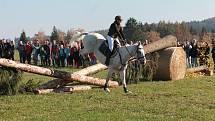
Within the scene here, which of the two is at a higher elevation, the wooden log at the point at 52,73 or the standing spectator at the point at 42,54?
the standing spectator at the point at 42,54

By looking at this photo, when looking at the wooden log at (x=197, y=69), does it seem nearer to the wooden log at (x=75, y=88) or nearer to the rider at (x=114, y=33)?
the rider at (x=114, y=33)

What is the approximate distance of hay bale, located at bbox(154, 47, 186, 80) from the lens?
21.3m

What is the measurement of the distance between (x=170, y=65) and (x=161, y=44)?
1.01 meters

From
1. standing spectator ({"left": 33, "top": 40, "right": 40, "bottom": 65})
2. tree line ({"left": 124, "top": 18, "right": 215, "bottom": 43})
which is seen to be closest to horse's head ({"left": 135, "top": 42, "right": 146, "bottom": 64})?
standing spectator ({"left": 33, "top": 40, "right": 40, "bottom": 65})

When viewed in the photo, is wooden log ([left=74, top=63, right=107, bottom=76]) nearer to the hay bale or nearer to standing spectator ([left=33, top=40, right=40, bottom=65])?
the hay bale

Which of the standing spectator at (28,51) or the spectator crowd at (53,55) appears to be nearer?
the spectator crowd at (53,55)

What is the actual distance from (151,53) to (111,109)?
9459 millimetres

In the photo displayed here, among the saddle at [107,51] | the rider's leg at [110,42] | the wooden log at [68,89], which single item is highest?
the rider's leg at [110,42]

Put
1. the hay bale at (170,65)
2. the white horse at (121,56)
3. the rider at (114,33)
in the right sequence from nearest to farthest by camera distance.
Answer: the white horse at (121,56), the rider at (114,33), the hay bale at (170,65)

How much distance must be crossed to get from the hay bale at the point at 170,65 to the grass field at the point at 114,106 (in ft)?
13.9

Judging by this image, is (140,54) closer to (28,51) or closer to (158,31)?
(28,51)

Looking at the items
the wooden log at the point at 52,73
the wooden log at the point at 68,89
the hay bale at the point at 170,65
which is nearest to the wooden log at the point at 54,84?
the wooden log at the point at 68,89

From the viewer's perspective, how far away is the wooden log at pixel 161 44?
68.0ft

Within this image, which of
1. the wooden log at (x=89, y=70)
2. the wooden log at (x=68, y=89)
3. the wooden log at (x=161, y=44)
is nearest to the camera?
the wooden log at (x=68, y=89)
